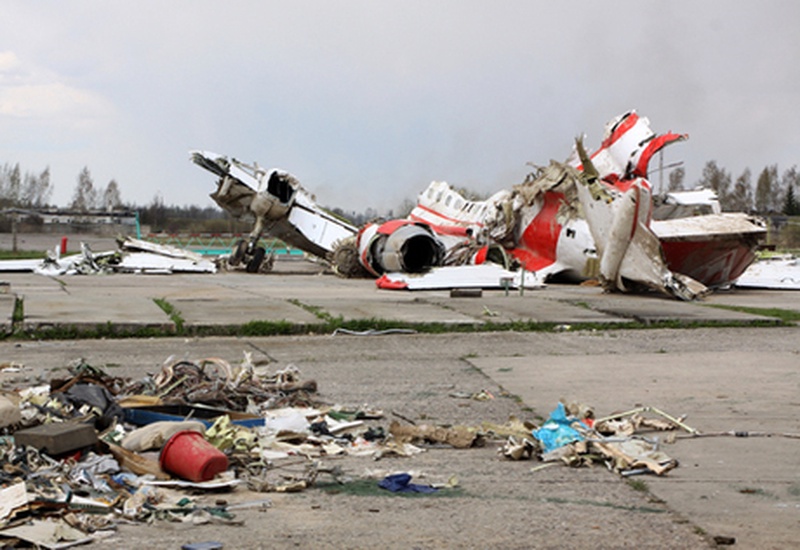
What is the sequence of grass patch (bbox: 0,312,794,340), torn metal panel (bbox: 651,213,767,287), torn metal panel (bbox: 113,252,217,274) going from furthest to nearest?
torn metal panel (bbox: 113,252,217,274), torn metal panel (bbox: 651,213,767,287), grass patch (bbox: 0,312,794,340)

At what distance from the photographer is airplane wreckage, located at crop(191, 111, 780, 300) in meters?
19.3

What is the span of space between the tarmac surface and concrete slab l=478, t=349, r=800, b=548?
0.01 metres

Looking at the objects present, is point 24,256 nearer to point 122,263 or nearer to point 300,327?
point 122,263

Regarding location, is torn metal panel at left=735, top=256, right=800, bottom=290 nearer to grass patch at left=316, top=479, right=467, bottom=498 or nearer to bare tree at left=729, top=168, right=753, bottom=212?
grass patch at left=316, top=479, right=467, bottom=498

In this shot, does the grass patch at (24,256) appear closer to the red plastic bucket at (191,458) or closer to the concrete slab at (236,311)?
the concrete slab at (236,311)

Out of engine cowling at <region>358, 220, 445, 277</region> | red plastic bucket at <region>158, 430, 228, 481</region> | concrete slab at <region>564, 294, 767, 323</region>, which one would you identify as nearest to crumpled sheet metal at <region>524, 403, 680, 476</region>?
red plastic bucket at <region>158, 430, 228, 481</region>

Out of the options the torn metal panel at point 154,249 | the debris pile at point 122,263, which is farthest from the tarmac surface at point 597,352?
the torn metal panel at point 154,249

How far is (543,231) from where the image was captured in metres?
24.5

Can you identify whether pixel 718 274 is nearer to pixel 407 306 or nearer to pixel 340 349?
pixel 407 306

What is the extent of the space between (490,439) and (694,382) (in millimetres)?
3207

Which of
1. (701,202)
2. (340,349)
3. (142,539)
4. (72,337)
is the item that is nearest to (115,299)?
(72,337)

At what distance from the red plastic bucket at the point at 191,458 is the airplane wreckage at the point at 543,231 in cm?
1422

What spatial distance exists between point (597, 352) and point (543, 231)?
44.9ft

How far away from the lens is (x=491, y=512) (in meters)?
4.73
